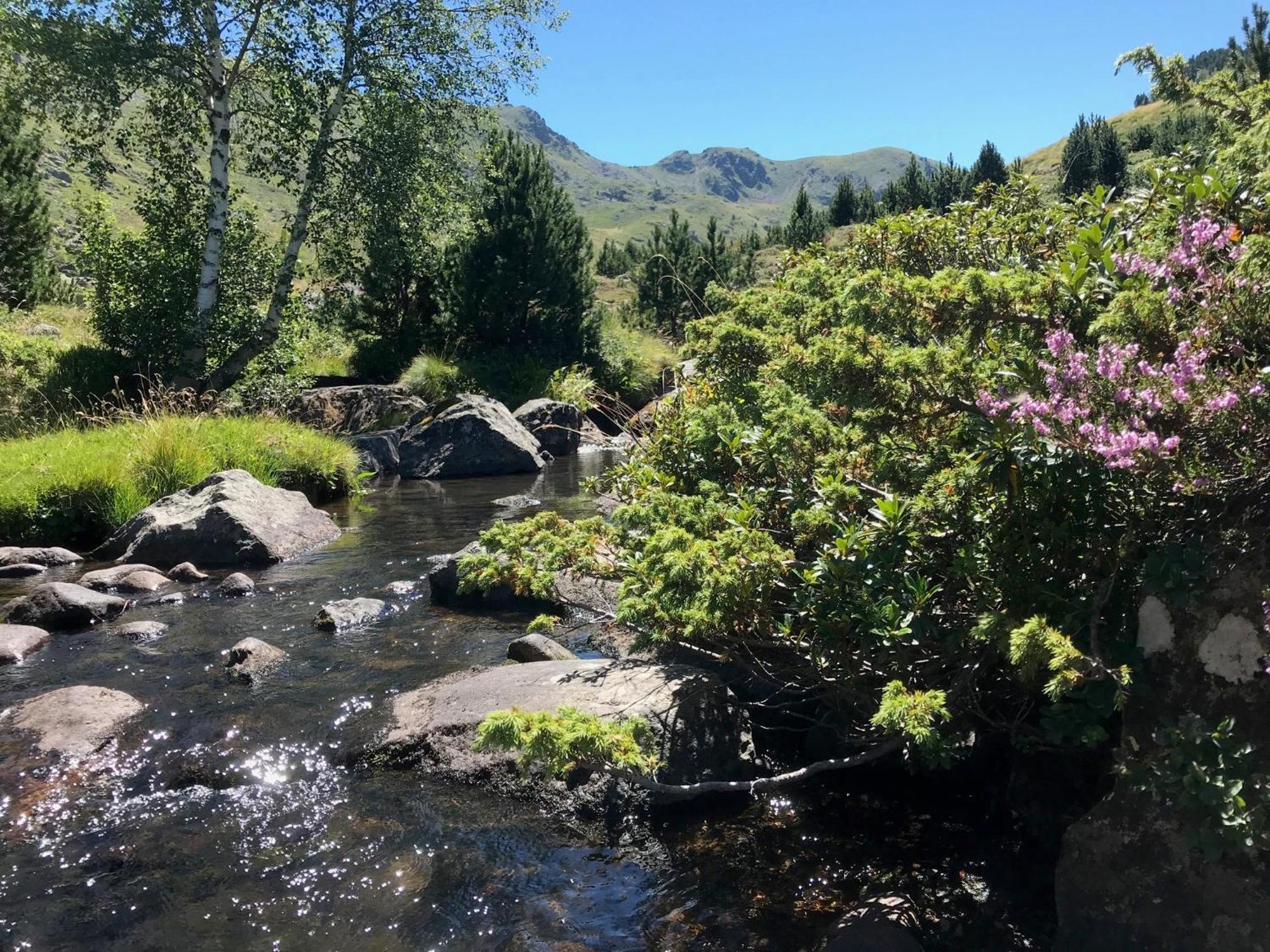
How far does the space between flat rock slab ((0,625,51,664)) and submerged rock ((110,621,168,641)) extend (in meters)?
0.55

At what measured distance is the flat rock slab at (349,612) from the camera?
803cm

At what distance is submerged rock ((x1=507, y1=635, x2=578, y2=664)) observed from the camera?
22.1 ft

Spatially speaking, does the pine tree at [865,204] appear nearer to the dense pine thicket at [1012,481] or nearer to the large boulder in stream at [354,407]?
the large boulder in stream at [354,407]

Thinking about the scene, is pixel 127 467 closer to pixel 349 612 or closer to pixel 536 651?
pixel 349 612

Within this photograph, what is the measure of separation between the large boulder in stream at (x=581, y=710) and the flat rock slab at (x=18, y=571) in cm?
670

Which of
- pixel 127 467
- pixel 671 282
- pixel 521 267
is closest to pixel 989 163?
pixel 671 282

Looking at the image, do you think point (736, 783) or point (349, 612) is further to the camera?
point (349, 612)

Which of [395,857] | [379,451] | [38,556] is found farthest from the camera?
[379,451]

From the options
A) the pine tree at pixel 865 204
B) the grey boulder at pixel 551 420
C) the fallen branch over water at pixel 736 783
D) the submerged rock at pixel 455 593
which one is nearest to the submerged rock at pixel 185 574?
the submerged rock at pixel 455 593

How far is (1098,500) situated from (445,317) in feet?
83.4

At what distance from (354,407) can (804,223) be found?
47283 mm

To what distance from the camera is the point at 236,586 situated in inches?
367

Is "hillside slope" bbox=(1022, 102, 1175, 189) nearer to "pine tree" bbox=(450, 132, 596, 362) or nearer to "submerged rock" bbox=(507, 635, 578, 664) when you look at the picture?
"pine tree" bbox=(450, 132, 596, 362)

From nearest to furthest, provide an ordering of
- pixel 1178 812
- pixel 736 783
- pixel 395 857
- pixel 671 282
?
pixel 1178 812, pixel 736 783, pixel 395 857, pixel 671 282
